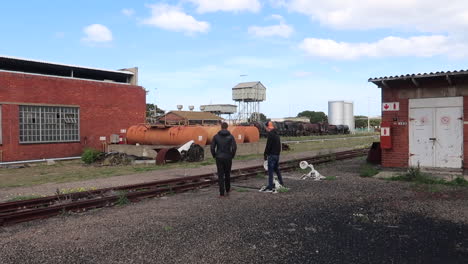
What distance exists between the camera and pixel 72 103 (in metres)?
23.0

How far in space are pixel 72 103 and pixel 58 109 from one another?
0.90 metres

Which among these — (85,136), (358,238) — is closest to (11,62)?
(85,136)

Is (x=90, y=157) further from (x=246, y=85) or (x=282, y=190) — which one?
(x=246, y=85)

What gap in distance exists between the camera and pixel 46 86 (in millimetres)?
21703

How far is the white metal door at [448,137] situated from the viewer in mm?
12227

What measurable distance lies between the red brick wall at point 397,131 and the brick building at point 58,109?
17321 millimetres

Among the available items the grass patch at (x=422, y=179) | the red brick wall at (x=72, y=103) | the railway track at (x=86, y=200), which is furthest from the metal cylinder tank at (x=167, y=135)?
the grass patch at (x=422, y=179)

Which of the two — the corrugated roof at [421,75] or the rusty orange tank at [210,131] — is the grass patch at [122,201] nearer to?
the corrugated roof at [421,75]

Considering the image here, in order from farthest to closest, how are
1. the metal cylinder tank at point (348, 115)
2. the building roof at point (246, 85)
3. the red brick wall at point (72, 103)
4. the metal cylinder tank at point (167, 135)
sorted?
1. the metal cylinder tank at point (348, 115)
2. the building roof at point (246, 85)
3. the metal cylinder tank at point (167, 135)
4. the red brick wall at point (72, 103)

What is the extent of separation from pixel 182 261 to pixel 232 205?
3.54 meters

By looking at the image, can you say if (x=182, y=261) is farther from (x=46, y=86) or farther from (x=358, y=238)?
(x=46, y=86)

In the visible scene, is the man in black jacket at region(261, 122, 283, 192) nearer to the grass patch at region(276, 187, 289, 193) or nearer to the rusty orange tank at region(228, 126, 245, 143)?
the grass patch at region(276, 187, 289, 193)

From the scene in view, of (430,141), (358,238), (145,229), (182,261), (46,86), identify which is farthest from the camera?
(46,86)

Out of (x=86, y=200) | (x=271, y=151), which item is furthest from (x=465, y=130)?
(x=86, y=200)
